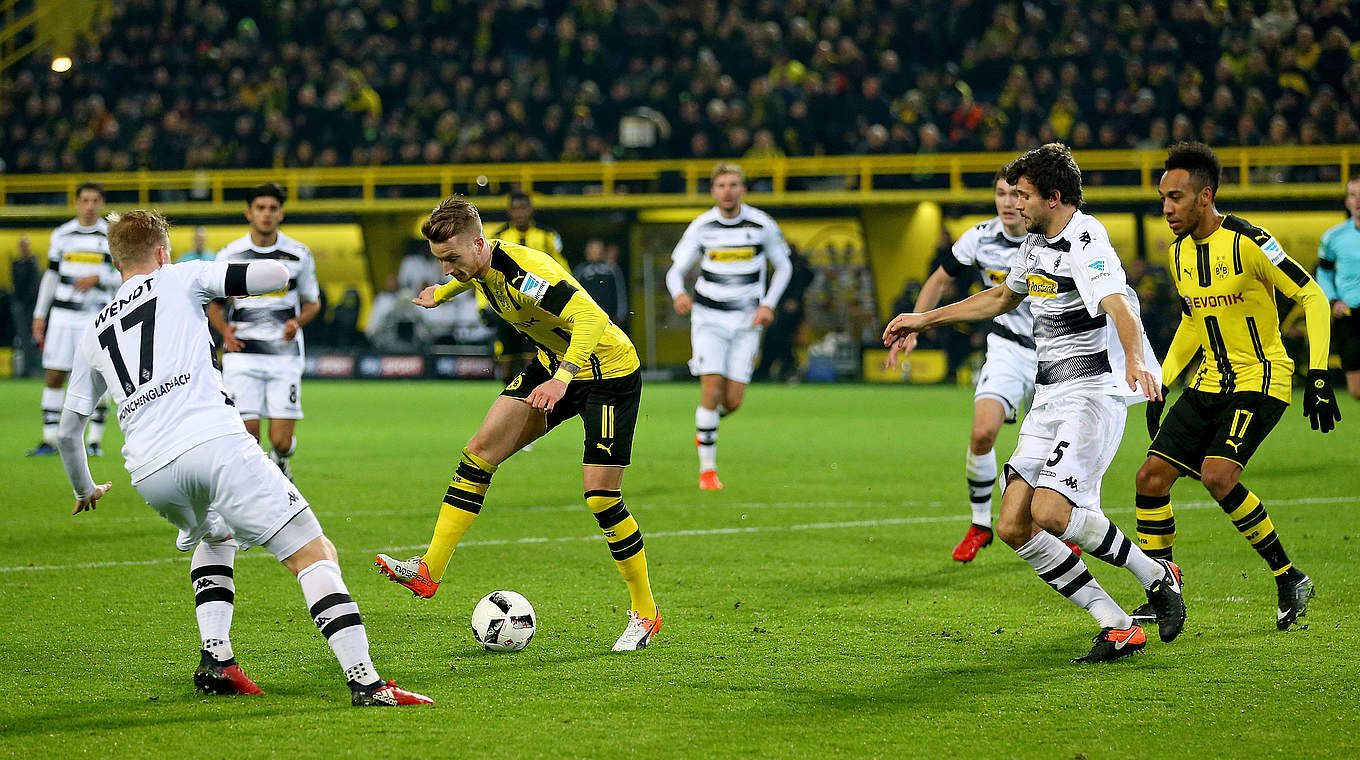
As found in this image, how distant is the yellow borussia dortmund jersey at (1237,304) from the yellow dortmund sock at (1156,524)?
0.54 m

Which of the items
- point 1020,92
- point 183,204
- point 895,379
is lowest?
point 895,379

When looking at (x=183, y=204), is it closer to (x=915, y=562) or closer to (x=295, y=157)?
(x=295, y=157)

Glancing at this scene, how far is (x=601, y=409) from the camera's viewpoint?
612cm

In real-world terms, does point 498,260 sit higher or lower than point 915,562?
higher

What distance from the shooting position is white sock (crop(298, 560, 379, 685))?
4.73m

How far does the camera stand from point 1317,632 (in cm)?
597

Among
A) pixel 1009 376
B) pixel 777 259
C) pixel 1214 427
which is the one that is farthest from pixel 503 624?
pixel 777 259

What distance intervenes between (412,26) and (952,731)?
28.1m

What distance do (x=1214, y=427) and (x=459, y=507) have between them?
10.7 ft

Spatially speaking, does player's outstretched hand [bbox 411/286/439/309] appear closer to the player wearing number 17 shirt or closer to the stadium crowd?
the player wearing number 17 shirt

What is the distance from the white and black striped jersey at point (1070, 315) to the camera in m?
5.66

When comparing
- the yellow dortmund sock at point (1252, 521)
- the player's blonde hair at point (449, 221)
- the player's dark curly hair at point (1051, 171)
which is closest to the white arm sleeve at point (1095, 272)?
the player's dark curly hair at point (1051, 171)

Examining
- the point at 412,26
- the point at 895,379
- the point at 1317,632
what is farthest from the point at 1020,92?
the point at 1317,632

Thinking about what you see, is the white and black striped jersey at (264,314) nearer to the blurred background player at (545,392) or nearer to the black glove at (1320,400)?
the blurred background player at (545,392)
